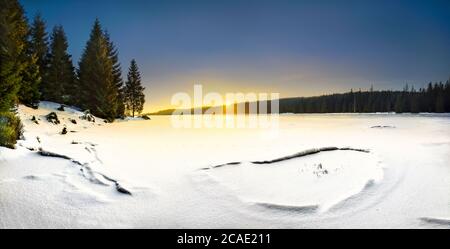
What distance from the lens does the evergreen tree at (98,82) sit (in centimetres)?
3928

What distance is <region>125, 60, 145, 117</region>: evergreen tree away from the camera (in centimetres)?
6128

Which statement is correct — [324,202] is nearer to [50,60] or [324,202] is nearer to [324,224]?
[324,224]

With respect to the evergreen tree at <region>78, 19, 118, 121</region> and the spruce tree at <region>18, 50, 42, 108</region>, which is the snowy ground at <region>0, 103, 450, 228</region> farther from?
the evergreen tree at <region>78, 19, 118, 121</region>

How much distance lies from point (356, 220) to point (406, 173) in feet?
14.2

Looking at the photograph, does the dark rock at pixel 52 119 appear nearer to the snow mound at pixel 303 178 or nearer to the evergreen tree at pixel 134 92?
the snow mound at pixel 303 178

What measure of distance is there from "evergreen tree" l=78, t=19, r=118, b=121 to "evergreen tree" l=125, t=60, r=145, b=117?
65.2ft

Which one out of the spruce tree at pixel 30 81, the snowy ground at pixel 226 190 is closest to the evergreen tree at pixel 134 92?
the spruce tree at pixel 30 81

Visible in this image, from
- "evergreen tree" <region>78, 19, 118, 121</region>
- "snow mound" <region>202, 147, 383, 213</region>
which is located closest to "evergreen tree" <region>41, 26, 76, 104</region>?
"evergreen tree" <region>78, 19, 118, 121</region>

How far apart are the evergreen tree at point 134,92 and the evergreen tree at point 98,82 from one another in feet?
65.2

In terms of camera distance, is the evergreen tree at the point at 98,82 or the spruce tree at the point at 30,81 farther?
the evergreen tree at the point at 98,82

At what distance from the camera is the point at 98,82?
1554 inches

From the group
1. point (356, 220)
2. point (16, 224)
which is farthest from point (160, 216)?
point (356, 220)

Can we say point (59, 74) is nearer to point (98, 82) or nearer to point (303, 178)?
point (98, 82)
